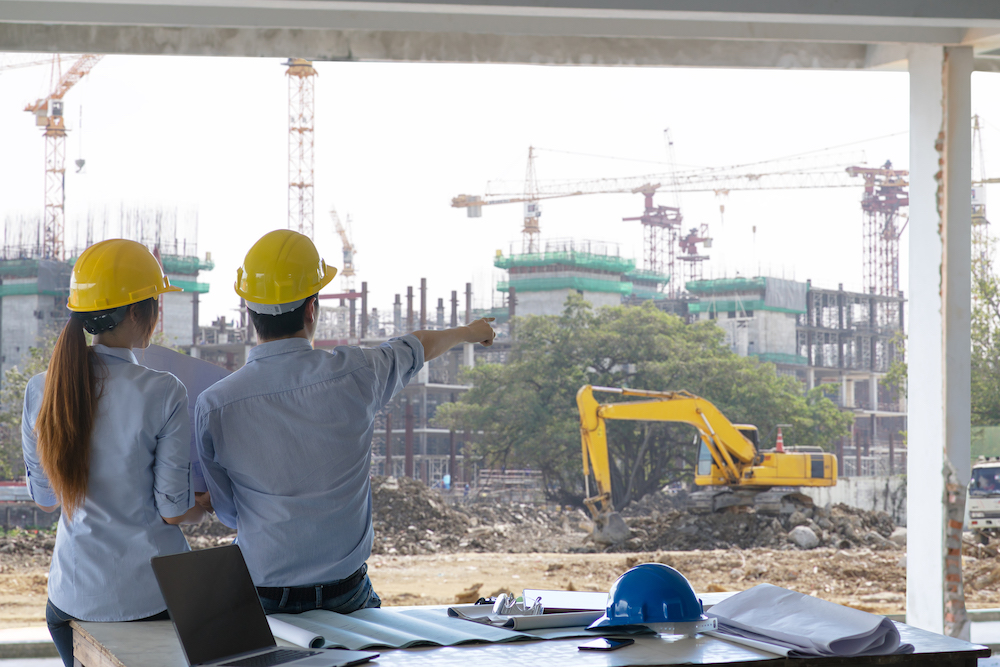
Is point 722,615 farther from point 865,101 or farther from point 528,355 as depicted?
point 865,101

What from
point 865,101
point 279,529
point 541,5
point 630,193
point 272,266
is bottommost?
point 279,529

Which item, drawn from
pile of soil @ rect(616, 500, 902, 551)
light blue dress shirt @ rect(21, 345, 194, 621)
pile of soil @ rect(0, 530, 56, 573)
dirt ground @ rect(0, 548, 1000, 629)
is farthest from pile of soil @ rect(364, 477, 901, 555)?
light blue dress shirt @ rect(21, 345, 194, 621)

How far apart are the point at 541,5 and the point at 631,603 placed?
2.25m

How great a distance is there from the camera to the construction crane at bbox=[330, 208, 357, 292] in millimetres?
17266

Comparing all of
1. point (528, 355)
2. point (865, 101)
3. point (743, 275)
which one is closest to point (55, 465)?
point (528, 355)

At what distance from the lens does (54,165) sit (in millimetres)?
13680

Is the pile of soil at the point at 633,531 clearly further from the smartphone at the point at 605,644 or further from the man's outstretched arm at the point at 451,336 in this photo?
the smartphone at the point at 605,644

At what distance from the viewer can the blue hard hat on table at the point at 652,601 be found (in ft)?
4.81

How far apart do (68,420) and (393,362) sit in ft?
1.84

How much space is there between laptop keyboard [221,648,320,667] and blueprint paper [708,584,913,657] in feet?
2.21

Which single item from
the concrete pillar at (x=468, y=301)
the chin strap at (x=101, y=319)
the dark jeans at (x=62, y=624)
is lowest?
the dark jeans at (x=62, y=624)

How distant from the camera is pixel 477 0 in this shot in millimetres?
3049

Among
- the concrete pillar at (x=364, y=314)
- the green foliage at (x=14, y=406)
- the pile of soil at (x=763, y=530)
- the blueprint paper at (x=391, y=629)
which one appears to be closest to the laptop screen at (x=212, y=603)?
the blueprint paper at (x=391, y=629)

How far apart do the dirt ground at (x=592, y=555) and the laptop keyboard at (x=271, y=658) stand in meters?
7.29
